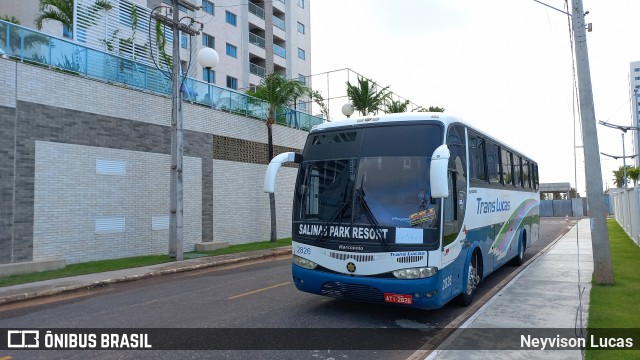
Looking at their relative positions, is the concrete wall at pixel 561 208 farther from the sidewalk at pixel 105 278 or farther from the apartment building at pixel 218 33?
the sidewalk at pixel 105 278

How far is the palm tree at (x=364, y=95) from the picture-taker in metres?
27.2

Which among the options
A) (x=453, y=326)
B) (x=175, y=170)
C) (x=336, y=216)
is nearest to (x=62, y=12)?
(x=175, y=170)

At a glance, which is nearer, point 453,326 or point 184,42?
point 453,326

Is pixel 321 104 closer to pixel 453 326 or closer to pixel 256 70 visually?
pixel 256 70

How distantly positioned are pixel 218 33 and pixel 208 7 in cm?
227

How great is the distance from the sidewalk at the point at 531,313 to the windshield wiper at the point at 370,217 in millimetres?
1586

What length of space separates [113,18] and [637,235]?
885 inches

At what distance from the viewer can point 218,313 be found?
26.3 ft

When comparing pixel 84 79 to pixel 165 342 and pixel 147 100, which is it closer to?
pixel 147 100

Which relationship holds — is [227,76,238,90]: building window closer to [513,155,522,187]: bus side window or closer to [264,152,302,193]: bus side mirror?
[513,155,522,187]: bus side window

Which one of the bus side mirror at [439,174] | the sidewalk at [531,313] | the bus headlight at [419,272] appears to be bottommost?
the sidewalk at [531,313]

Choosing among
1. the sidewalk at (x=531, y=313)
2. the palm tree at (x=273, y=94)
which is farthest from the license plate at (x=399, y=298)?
the palm tree at (x=273, y=94)

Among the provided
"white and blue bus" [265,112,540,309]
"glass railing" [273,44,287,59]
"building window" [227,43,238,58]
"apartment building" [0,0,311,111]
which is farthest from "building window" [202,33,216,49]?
"white and blue bus" [265,112,540,309]

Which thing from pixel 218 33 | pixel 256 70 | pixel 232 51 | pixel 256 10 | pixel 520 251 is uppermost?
pixel 256 10
